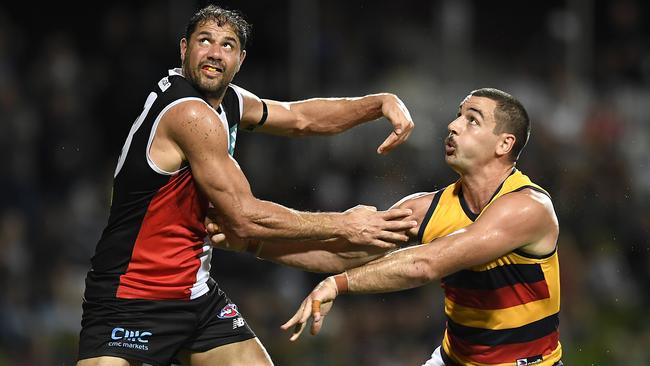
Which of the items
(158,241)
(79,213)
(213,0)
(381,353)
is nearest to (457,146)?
(158,241)

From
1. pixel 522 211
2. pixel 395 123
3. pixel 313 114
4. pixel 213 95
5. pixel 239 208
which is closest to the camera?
pixel 522 211

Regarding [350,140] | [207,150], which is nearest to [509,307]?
[207,150]

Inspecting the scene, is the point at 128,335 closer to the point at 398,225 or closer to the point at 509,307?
the point at 398,225

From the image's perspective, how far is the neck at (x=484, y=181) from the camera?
5.44 m

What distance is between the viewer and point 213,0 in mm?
11742

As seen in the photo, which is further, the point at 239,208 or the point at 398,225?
the point at 398,225

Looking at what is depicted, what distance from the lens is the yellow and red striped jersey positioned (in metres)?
5.26

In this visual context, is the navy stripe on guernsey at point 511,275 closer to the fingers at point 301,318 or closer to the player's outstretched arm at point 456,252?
the player's outstretched arm at point 456,252

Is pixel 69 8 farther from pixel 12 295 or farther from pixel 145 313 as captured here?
pixel 145 313

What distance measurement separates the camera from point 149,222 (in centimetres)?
530

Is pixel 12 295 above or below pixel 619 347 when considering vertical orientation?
above

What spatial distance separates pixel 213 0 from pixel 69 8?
178 centimetres

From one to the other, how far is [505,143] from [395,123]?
69 cm

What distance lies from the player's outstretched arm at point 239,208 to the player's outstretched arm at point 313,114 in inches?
32.5
